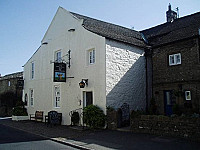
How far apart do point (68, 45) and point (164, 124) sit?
32.6ft

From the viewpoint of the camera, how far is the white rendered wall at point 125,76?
13648 mm

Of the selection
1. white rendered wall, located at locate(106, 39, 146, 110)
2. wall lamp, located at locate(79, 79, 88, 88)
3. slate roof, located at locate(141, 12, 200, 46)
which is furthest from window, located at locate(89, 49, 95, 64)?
slate roof, located at locate(141, 12, 200, 46)

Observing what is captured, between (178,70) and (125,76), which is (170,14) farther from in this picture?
(125,76)

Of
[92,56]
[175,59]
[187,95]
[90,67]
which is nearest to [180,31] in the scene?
[175,59]

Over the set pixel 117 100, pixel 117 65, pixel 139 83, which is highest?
pixel 117 65

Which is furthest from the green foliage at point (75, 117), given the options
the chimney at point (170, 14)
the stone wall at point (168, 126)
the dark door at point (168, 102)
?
the chimney at point (170, 14)

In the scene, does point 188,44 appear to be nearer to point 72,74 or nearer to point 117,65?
point 117,65

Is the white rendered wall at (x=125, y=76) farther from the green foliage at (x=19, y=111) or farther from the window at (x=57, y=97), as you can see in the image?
the green foliage at (x=19, y=111)

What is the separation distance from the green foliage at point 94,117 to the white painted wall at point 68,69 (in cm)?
58

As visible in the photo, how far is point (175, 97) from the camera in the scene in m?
14.1

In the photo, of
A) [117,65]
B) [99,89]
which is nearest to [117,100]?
[99,89]

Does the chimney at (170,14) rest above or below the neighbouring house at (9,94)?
above

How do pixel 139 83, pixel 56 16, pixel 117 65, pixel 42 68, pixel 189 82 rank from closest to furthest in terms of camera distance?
pixel 189 82
pixel 117 65
pixel 139 83
pixel 56 16
pixel 42 68

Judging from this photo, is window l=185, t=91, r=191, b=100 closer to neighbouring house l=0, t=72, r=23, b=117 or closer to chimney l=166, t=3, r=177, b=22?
chimney l=166, t=3, r=177, b=22
